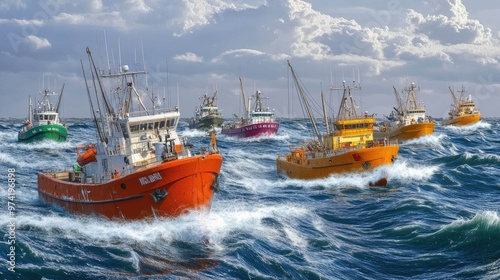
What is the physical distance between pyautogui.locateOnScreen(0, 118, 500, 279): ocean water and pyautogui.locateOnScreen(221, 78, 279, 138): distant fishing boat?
59.6 m

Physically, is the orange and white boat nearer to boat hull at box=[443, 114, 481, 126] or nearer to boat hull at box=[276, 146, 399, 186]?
boat hull at box=[276, 146, 399, 186]

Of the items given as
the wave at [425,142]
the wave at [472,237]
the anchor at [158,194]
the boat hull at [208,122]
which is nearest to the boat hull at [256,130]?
the wave at [425,142]

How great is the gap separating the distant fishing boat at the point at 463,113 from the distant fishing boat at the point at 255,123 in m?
53.3

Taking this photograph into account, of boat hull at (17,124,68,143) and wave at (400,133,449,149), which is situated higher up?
boat hull at (17,124,68,143)

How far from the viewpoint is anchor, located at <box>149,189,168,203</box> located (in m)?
27.9

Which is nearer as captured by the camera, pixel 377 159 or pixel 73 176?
pixel 73 176

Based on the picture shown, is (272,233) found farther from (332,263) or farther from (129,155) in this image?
(129,155)

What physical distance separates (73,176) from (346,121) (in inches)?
986

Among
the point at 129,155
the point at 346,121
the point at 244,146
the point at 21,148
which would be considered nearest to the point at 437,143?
the point at 244,146

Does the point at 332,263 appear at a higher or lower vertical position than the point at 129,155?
lower

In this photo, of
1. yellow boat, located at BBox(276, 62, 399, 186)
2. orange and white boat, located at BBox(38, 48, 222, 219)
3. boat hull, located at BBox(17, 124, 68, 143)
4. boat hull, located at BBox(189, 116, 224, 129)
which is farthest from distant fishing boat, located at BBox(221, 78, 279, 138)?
orange and white boat, located at BBox(38, 48, 222, 219)

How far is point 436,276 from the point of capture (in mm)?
23203

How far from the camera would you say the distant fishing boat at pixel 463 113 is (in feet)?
463

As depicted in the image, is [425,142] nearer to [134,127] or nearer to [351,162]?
[351,162]
